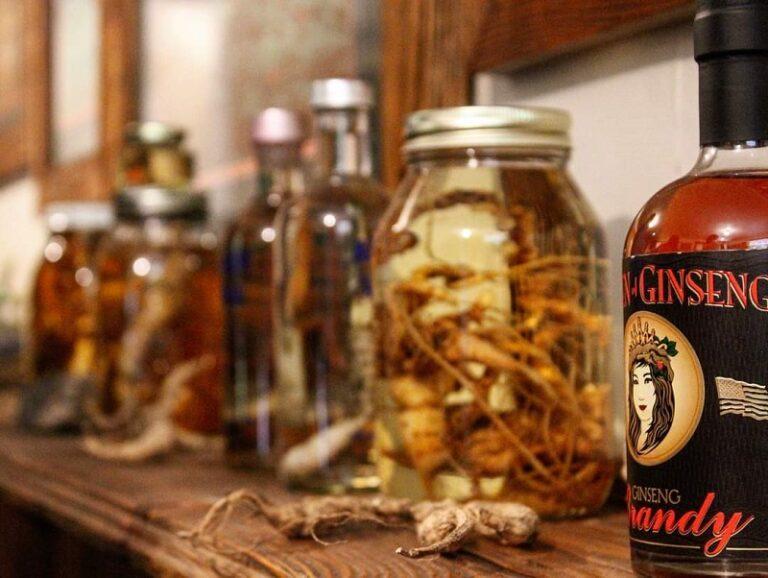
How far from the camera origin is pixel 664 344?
0.46 metres

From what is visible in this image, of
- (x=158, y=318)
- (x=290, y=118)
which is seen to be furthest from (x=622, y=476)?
(x=158, y=318)

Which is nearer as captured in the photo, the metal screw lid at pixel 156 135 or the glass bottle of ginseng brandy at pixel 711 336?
the glass bottle of ginseng brandy at pixel 711 336

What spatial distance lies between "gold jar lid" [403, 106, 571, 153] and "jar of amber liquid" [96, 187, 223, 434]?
0.47 m

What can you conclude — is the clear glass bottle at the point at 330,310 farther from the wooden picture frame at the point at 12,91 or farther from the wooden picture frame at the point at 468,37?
the wooden picture frame at the point at 12,91

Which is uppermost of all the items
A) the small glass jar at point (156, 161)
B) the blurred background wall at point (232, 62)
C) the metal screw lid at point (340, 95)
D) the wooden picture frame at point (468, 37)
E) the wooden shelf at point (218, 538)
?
the blurred background wall at point (232, 62)

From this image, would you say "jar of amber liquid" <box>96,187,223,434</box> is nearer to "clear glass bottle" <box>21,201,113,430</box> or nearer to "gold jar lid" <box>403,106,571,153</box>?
"clear glass bottle" <box>21,201,113,430</box>

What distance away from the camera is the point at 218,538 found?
0.61 metres

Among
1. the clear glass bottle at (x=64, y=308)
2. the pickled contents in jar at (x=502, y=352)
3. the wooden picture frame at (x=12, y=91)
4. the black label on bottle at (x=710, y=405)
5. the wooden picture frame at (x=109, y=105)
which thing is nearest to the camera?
the black label on bottle at (x=710, y=405)

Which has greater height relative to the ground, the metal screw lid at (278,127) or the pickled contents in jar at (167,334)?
the metal screw lid at (278,127)

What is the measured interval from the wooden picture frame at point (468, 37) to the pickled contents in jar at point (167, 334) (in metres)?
0.24

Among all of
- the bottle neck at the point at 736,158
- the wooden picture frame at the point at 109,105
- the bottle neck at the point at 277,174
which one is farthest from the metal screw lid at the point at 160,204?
the bottle neck at the point at 736,158

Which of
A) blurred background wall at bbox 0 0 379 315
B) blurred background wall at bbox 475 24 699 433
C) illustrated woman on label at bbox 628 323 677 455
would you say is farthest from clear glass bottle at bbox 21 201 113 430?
illustrated woman on label at bbox 628 323 677 455

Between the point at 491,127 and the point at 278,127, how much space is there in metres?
0.32

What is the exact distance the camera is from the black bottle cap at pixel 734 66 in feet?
1.47
